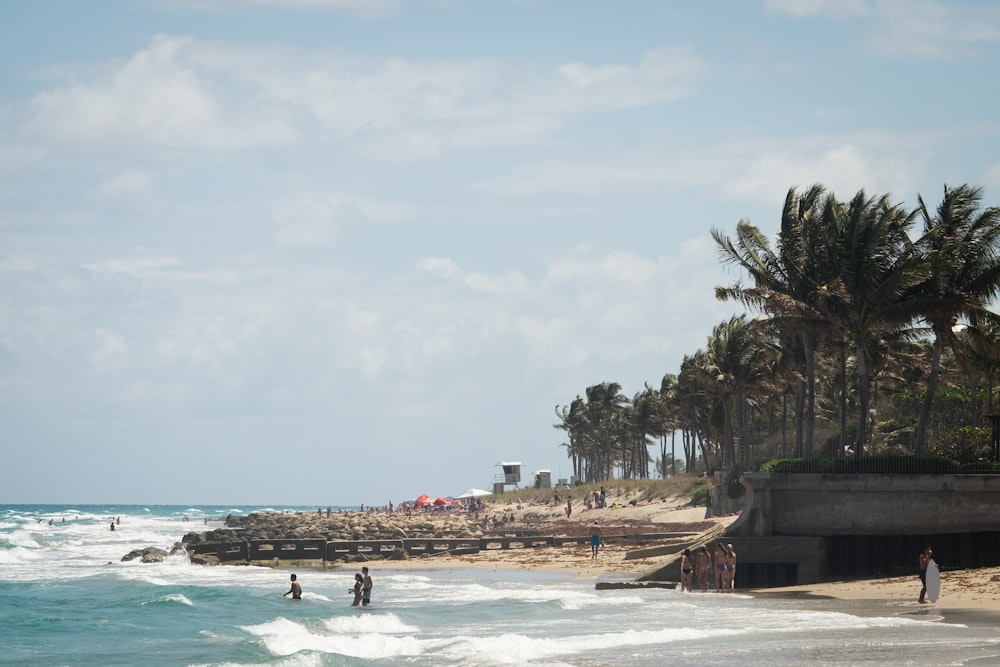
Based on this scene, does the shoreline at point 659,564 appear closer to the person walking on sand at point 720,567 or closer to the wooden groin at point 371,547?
the person walking on sand at point 720,567

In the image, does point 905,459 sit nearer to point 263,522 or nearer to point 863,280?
point 863,280

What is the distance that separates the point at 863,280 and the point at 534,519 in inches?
2311

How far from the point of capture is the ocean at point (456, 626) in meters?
22.3

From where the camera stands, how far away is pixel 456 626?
3031 cm

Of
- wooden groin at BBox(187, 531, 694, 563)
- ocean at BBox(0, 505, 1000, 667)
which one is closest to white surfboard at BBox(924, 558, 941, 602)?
ocean at BBox(0, 505, 1000, 667)

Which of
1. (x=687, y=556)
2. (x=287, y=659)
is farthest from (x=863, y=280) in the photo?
(x=287, y=659)

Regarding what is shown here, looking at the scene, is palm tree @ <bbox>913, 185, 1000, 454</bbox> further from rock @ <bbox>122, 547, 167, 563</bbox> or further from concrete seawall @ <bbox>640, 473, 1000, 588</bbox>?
rock @ <bbox>122, 547, 167, 563</bbox>

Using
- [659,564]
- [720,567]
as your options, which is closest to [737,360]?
[659,564]

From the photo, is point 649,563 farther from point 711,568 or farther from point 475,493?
point 475,493

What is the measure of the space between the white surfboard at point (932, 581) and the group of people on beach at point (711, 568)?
253 inches

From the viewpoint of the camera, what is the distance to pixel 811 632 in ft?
78.1

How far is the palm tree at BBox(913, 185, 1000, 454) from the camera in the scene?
115 ft

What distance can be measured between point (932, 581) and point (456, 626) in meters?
11.6

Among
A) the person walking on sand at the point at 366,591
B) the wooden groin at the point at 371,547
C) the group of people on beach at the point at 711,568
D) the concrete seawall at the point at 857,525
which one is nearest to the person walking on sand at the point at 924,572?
the concrete seawall at the point at 857,525
